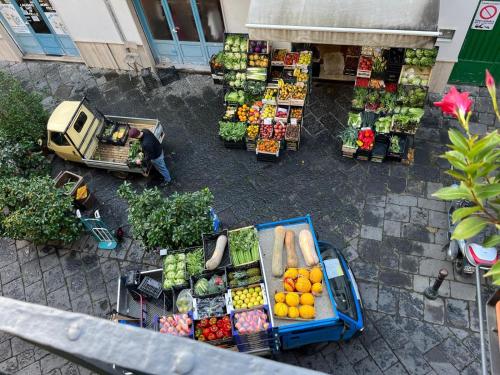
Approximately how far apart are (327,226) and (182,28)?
23.0 ft

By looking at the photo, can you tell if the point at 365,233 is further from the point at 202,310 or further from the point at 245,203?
the point at 202,310

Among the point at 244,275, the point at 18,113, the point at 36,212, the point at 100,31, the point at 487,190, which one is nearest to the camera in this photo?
the point at 487,190

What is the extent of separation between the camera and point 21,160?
990 cm

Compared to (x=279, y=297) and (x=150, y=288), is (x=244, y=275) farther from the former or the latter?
(x=150, y=288)

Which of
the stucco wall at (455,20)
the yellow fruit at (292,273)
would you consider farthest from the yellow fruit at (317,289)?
the stucco wall at (455,20)

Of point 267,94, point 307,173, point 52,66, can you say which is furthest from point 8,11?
point 307,173

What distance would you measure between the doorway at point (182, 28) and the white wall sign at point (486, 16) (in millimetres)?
6212

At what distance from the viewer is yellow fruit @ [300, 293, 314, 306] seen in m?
6.32

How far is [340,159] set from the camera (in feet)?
31.7

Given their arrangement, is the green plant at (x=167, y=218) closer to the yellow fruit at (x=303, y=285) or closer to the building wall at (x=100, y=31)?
the yellow fruit at (x=303, y=285)

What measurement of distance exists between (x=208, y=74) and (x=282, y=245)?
698 cm

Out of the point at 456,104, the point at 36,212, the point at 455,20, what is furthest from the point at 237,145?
the point at 456,104

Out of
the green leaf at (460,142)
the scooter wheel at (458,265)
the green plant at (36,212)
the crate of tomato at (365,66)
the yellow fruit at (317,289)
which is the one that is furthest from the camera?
the crate of tomato at (365,66)

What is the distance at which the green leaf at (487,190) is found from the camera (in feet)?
7.07
